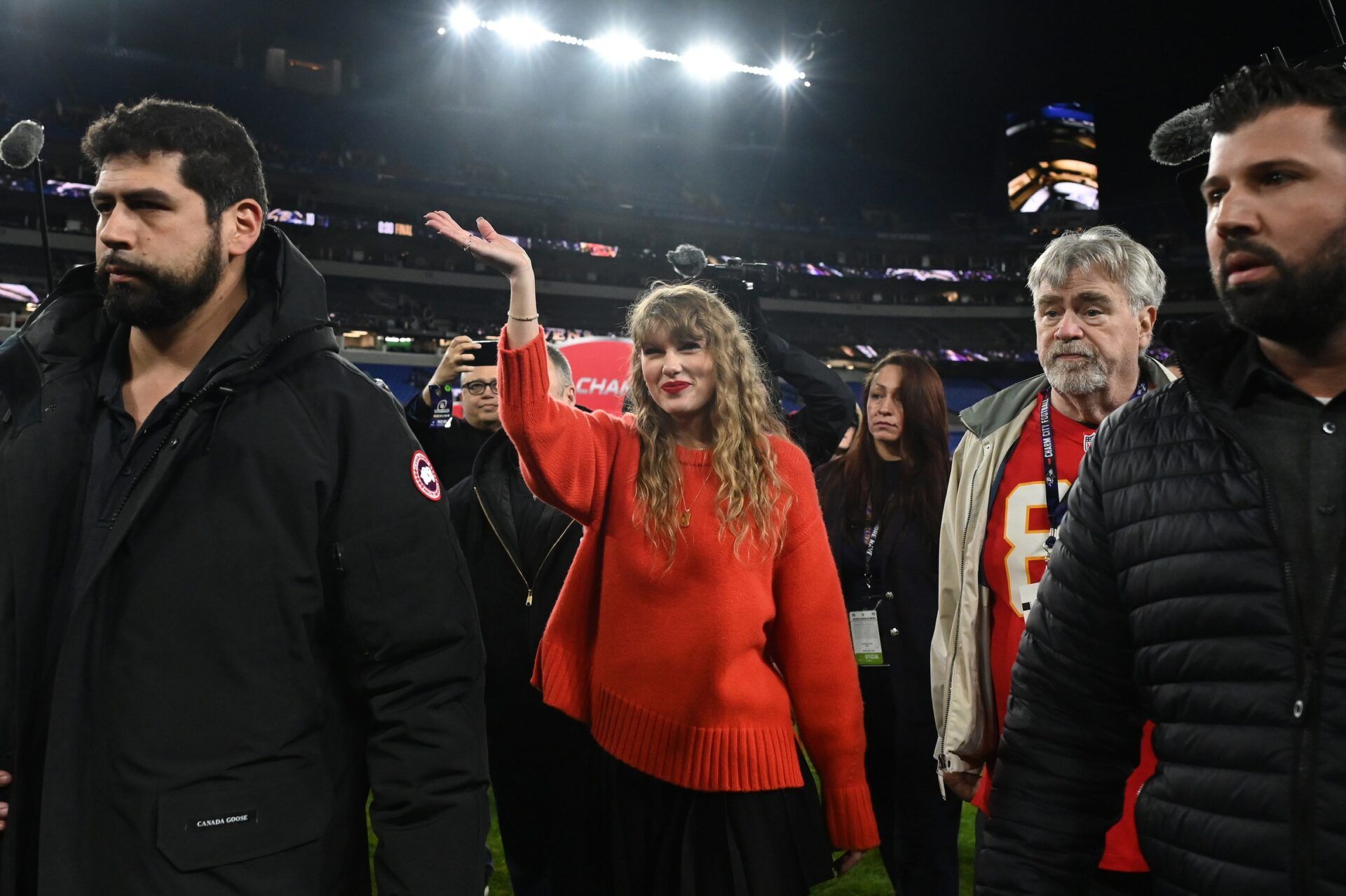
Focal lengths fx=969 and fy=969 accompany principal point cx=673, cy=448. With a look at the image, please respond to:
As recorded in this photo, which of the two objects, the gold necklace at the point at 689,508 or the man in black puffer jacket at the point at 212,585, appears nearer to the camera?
the man in black puffer jacket at the point at 212,585

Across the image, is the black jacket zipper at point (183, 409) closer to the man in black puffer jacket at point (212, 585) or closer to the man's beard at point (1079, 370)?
the man in black puffer jacket at point (212, 585)

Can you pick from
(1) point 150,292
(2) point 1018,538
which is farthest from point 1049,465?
(1) point 150,292

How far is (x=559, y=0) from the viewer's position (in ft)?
87.7

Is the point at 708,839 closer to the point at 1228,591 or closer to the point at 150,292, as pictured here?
the point at 1228,591

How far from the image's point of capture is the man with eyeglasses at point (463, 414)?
3449 millimetres

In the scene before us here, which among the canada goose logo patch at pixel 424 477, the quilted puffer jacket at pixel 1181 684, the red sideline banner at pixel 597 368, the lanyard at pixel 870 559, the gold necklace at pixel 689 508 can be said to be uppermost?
the red sideline banner at pixel 597 368

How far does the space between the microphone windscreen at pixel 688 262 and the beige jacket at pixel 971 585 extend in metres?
1.23

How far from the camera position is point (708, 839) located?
80.4 inches

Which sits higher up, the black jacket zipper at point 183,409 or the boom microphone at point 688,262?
the boom microphone at point 688,262

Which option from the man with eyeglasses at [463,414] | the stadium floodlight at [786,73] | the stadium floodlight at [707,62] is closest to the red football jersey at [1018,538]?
the man with eyeglasses at [463,414]

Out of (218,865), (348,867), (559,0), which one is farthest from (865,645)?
(559,0)

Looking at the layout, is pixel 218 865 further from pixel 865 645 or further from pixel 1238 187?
pixel 865 645

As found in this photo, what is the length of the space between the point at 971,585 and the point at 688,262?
1616 mm

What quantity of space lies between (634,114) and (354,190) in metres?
10.7
